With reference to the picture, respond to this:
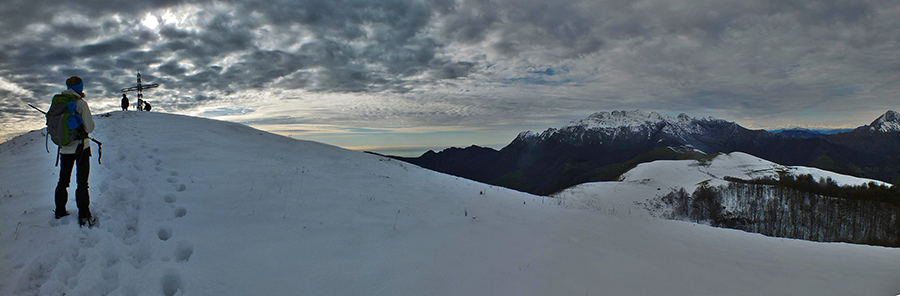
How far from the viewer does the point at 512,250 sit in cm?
689

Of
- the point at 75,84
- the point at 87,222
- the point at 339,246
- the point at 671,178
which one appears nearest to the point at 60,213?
the point at 87,222

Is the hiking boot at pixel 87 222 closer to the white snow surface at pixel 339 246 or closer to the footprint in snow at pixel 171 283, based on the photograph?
the white snow surface at pixel 339 246

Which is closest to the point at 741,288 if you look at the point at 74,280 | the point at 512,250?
the point at 512,250

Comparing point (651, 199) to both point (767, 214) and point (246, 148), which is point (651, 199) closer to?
point (767, 214)

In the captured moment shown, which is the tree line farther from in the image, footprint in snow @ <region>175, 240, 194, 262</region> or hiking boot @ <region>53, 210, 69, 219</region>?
hiking boot @ <region>53, 210, 69, 219</region>

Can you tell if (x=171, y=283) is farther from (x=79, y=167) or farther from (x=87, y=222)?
(x=79, y=167)

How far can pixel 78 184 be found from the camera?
18.7ft

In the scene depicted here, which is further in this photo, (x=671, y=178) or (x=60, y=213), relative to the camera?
(x=671, y=178)

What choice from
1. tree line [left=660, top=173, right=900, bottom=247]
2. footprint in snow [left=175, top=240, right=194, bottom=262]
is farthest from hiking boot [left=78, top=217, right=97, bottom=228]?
tree line [left=660, top=173, right=900, bottom=247]

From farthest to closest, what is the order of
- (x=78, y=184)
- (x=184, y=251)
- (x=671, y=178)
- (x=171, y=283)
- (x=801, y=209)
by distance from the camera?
(x=671, y=178) → (x=801, y=209) → (x=78, y=184) → (x=184, y=251) → (x=171, y=283)

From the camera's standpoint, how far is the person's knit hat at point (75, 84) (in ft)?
20.1

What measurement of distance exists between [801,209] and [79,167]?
12095 centimetres

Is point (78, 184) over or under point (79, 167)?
under

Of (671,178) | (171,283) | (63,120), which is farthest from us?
(671,178)
